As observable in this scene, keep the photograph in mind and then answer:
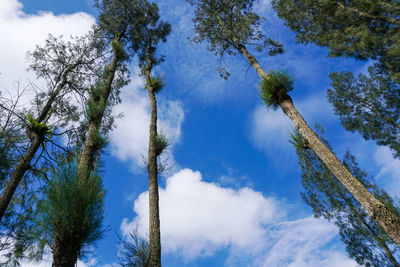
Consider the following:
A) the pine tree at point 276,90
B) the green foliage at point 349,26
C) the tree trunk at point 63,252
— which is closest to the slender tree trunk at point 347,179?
the pine tree at point 276,90

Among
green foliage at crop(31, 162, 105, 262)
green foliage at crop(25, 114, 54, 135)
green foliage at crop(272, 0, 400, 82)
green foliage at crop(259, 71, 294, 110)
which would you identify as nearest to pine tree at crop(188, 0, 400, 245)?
green foliage at crop(259, 71, 294, 110)

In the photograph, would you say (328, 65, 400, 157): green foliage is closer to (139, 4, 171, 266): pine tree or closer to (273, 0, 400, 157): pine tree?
(273, 0, 400, 157): pine tree

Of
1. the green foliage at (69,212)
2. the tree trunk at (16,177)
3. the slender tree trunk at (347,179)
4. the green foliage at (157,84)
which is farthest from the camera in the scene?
the green foliage at (157,84)

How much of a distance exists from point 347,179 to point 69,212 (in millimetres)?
3462

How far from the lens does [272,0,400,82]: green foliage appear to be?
644 cm

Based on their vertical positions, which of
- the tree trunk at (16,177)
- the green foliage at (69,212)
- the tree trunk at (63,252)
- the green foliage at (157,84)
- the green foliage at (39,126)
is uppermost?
the green foliage at (157,84)

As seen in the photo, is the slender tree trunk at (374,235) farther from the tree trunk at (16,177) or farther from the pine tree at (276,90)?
the tree trunk at (16,177)

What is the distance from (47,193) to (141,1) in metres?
8.85

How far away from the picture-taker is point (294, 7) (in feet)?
26.1

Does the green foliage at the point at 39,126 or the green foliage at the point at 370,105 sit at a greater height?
the green foliage at the point at 370,105

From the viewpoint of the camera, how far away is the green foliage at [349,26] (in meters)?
6.44

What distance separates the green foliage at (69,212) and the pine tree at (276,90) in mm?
3232

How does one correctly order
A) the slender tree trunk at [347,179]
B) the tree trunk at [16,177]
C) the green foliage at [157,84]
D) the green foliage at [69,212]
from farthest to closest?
the green foliage at [157,84], the tree trunk at [16,177], the slender tree trunk at [347,179], the green foliage at [69,212]

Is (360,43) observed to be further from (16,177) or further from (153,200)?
(16,177)
